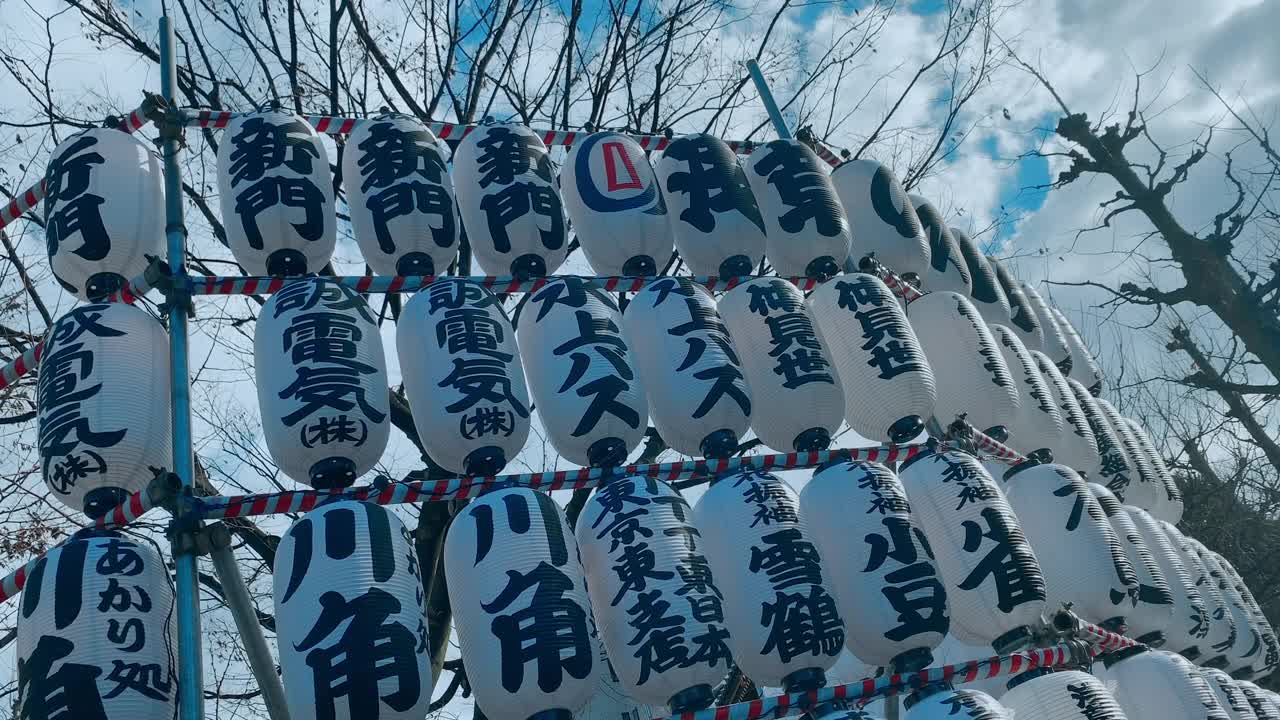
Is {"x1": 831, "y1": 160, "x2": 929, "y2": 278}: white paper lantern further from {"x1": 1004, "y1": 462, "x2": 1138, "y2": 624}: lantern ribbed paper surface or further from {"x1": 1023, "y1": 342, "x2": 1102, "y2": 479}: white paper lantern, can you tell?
{"x1": 1004, "y1": 462, "x2": 1138, "y2": 624}: lantern ribbed paper surface

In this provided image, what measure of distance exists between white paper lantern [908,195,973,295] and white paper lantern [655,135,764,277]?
1.63 m

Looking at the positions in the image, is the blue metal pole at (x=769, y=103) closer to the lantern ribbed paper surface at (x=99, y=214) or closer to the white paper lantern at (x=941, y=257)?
the white paper lantern at (x=941, y=257)

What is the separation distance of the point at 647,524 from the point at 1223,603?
14.6 ft

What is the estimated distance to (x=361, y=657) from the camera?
343 cm

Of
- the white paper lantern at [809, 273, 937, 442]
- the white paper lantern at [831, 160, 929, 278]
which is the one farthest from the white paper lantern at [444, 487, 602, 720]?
the white paper lantern at [831, 160, 929, 278]

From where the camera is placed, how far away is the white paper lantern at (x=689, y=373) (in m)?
4.75

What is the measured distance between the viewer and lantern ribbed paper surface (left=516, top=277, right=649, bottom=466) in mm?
4555

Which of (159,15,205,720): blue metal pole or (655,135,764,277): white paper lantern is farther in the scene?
(655,135,764,277): white paper lantern

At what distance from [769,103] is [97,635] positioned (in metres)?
5.23

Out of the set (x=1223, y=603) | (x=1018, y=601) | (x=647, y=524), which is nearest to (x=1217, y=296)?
(x=1223, y=603)

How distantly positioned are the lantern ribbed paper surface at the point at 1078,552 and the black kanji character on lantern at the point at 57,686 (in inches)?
171

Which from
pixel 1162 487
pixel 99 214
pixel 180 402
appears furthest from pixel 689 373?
pixel 1162 487

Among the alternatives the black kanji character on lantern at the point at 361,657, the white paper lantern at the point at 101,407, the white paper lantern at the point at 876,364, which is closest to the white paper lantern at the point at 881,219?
the white paper lantern at the point at 876,364

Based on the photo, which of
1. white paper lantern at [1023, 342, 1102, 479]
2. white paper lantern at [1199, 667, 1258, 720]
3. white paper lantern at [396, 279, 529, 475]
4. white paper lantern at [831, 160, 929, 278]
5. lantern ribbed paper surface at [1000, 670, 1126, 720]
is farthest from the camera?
white paper lantern at [1023, 342, 1102, 479]
